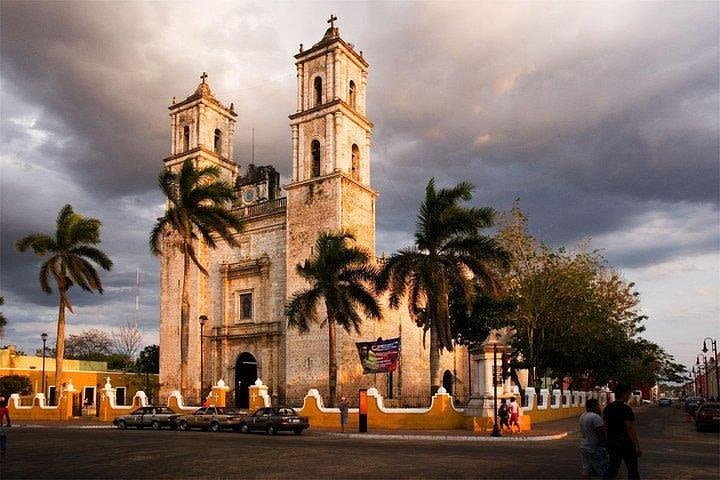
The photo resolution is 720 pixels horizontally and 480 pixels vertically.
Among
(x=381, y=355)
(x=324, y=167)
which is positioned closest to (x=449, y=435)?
(x=381, y=355)

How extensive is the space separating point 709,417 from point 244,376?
26.8m

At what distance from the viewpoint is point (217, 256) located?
45094 millimetres

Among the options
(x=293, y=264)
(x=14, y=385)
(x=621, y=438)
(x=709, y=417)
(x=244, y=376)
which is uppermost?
(x=293, y=264)

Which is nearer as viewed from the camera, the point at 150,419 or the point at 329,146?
the point at 150,419

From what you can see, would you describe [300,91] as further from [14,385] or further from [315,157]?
[14,385]

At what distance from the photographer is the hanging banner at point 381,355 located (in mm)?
29844

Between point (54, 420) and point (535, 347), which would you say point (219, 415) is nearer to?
point (54, 420)

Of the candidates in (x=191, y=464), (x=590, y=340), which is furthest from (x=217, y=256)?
(x=191, y=464)

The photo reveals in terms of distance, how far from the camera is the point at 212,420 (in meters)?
27.6

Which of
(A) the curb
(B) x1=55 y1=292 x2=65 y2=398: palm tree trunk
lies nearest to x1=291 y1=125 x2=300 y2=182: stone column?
(B) x1=55 y1=292 x2=65 y2=398: palm tree trunk

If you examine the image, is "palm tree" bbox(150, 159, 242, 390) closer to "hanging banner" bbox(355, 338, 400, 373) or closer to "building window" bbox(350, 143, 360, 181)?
"hanging banner" bbox(355, 338, 400, 373)

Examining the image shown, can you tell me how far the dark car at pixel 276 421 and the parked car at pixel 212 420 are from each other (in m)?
1.06

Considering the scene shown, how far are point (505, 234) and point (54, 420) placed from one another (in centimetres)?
2803

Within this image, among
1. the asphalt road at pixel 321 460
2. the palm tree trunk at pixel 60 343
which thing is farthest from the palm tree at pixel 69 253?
the asphalt road at pixel 321 460
